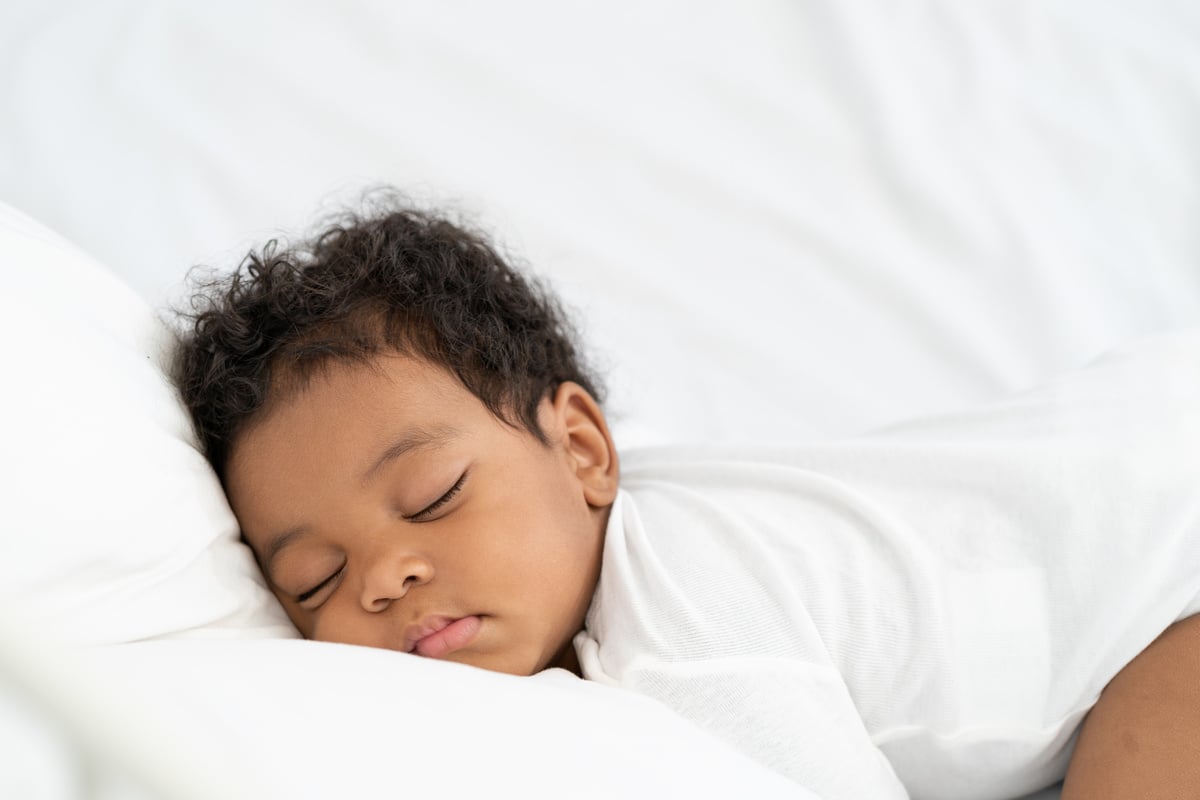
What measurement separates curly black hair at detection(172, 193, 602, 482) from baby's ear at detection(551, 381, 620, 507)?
3cm

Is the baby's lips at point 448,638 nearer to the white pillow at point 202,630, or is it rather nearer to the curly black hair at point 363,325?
the white pillow at point 202,630

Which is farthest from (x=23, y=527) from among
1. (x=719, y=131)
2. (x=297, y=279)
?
(x=719, y=131)

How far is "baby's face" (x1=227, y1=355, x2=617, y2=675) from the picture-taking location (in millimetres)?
1026

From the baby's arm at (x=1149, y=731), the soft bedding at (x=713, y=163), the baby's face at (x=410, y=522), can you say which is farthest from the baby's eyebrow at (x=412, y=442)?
the baby's arm at (x=1149, y=731)

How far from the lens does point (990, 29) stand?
194 cm

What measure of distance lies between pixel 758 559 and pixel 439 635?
0.30 meters

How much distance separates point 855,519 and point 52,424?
726 millimetres

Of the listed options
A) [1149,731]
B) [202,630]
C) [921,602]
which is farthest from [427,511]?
[1149,731]

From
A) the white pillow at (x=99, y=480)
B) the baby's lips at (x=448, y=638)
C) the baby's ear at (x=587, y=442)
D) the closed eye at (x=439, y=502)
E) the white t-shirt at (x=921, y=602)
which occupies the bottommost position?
the white t-shirt at (x=921, y=602)

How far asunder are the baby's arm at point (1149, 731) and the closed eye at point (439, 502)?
63 centimetres

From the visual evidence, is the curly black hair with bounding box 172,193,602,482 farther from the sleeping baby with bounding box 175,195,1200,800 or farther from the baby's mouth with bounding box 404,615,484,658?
the baby's mouth with bounding box 404,615,484,658

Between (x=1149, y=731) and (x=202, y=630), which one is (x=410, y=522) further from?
(x=1149, y=731)

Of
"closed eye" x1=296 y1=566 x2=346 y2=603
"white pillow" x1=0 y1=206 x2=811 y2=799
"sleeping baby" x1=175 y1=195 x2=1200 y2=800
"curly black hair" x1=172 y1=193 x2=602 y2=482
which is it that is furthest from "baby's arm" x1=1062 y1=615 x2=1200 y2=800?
"closed eye" x1=296 y1=566 x2=346 y2=603

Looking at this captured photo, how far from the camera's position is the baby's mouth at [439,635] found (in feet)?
3.34
